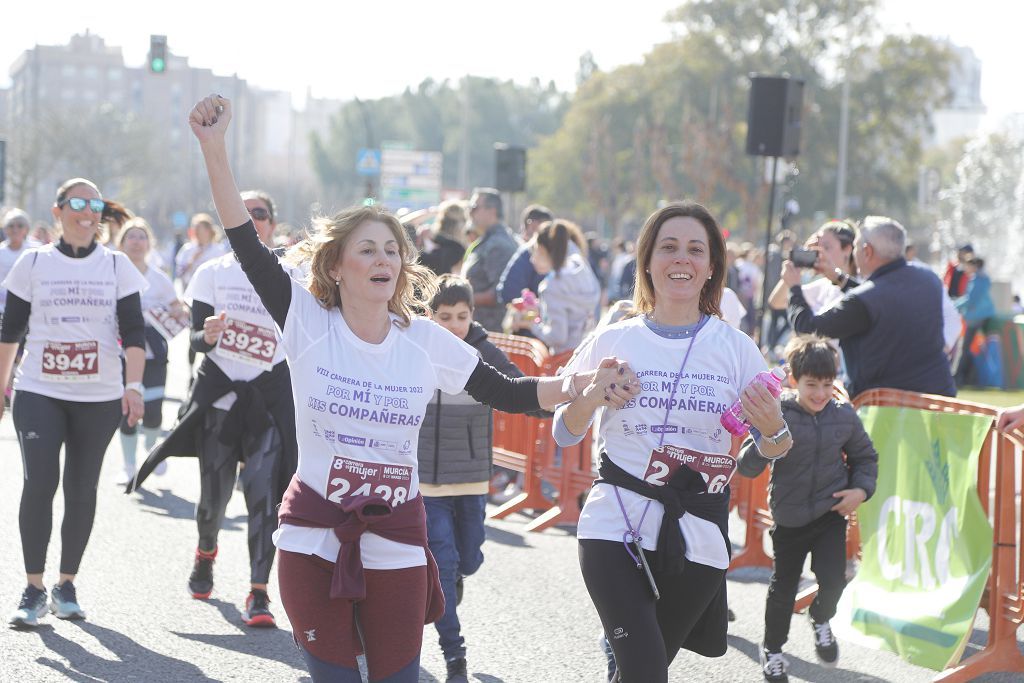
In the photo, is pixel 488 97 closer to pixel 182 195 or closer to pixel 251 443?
pixel 182 195

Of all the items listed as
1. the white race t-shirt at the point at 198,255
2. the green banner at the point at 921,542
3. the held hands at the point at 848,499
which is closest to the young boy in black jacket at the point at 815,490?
the held hands at the point at 848,499

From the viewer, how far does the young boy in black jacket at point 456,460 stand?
20.2 ft

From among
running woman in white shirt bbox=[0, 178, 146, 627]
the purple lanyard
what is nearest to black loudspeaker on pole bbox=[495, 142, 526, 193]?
running woman in white shirt bbox=[0, 178, 146, 627]

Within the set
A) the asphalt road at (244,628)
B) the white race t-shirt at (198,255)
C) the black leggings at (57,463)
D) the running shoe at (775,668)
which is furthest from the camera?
the white race t-shirt at (198,255)

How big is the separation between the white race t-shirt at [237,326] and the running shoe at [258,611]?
902 millimetres

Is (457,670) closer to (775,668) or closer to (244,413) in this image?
(775,668)

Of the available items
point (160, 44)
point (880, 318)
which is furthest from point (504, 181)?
point (880, 318)

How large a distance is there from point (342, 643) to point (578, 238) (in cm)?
746

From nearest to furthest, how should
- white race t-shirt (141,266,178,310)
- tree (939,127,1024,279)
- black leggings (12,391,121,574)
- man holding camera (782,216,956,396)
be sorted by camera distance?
black leggings (12,391,121,574) → man holding camera (782,216,956,396) → white race t-shirt (141,266,178,310) → tree (939,127,1024,279)

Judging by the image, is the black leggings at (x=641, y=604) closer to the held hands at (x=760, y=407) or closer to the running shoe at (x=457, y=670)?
the held hands at (x=760, y=407)

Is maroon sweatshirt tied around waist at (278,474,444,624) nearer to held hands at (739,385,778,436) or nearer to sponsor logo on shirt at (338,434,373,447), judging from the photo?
sponsor logo on shirt at (338,434,373,447)

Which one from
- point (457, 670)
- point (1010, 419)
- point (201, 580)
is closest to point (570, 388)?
point (457, 670)

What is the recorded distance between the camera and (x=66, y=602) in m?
6.75

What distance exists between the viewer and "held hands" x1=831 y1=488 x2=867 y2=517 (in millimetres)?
5984
